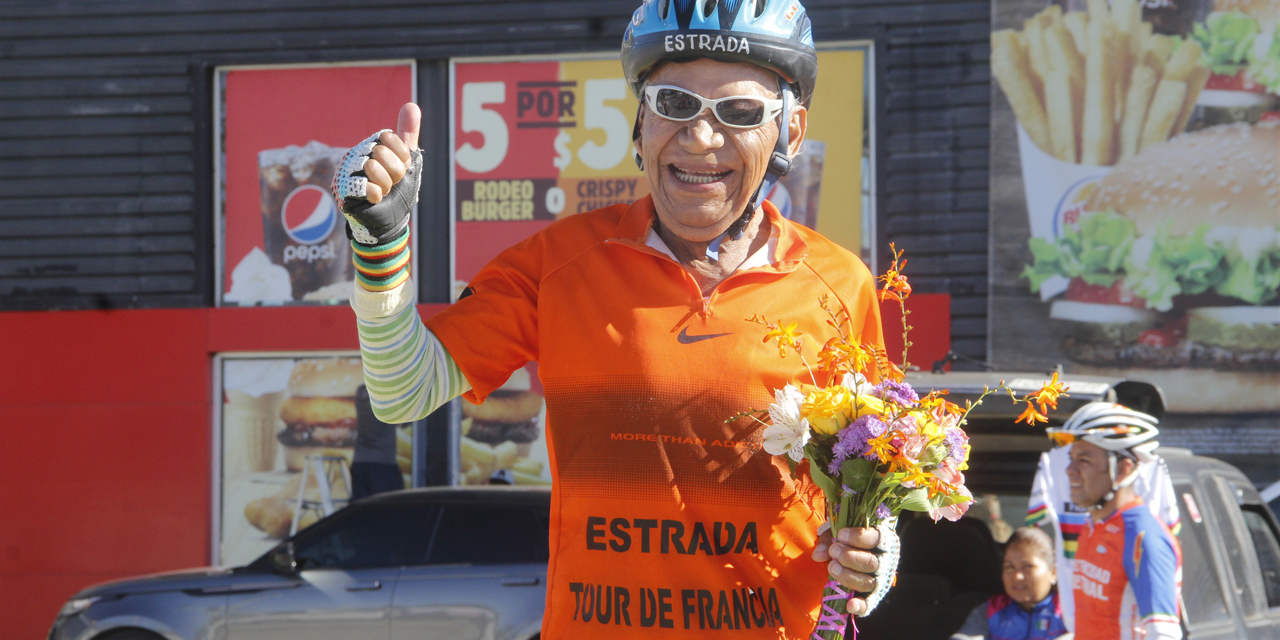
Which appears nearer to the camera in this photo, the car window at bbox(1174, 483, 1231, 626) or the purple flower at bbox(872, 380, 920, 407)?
the purple flower at bbox(872, 380, 920, 407)

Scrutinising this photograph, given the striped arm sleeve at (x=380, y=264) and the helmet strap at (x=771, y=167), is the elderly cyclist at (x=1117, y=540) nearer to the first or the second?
the helmet strap at (x=771, y=167)

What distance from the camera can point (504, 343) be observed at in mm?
2508

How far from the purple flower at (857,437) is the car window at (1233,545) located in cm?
297

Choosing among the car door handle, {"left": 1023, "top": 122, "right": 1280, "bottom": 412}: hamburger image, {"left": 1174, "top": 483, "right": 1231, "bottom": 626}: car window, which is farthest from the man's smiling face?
{"left": 1023, "top": 122, "right": 1280, "bottom": 412}: hamburger image

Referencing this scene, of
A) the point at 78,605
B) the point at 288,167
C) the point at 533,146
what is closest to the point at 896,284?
the point at 78,605

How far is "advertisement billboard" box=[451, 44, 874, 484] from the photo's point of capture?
9227mm

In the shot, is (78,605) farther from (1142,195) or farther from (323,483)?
(1142,195)

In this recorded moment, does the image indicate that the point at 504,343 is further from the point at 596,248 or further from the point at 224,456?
the point at 224,456

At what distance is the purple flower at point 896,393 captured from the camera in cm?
236

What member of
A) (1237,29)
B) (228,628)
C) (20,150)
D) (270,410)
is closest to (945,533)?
(228,628)

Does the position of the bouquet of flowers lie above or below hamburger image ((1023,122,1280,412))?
below

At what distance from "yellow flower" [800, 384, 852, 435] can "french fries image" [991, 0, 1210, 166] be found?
23.9 feet

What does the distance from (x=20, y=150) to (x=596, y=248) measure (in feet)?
30.6

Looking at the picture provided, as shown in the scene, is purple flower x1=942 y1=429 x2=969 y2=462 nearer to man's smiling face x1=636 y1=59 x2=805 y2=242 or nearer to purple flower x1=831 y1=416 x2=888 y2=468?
purple flower x1=831 y1=416 x2=888 y2=468
